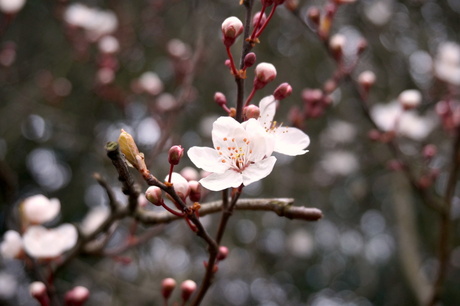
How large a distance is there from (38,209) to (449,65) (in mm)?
2680

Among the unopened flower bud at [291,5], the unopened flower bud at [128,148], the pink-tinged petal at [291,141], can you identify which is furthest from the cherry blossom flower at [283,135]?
the unopened flower bud at [291,5]

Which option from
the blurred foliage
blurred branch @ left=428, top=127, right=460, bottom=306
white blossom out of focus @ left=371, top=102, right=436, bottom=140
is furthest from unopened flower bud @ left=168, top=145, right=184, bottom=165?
white blossom out of focus @ left=371, top=102, right=436, bottom=140

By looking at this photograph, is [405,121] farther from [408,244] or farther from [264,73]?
[264,73]

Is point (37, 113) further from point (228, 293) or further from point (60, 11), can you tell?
point (228, 293)

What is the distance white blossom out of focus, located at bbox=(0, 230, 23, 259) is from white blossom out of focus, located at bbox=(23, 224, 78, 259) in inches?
1.0

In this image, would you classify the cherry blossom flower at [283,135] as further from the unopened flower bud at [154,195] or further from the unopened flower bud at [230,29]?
the unopened flower bud at [154,195]

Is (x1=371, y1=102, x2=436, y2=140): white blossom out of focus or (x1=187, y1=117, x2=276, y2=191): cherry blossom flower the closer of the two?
(x1=187, y1=117, x2=276, y2=191): cherry blossom flower

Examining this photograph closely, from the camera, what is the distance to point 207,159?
107cm

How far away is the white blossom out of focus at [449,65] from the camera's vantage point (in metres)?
2.90

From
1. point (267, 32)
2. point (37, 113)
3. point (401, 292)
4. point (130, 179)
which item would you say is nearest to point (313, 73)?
point (267, 32)

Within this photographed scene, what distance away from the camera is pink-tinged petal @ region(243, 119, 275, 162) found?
959 millimetres

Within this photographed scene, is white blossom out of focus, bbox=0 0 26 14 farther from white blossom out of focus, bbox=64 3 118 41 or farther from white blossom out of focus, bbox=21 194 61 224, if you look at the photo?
white blossom out of focus, bbox=21 194 61 224

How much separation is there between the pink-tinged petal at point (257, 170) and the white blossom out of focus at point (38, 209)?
2.53 feet

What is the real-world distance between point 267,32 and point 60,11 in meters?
1.68
